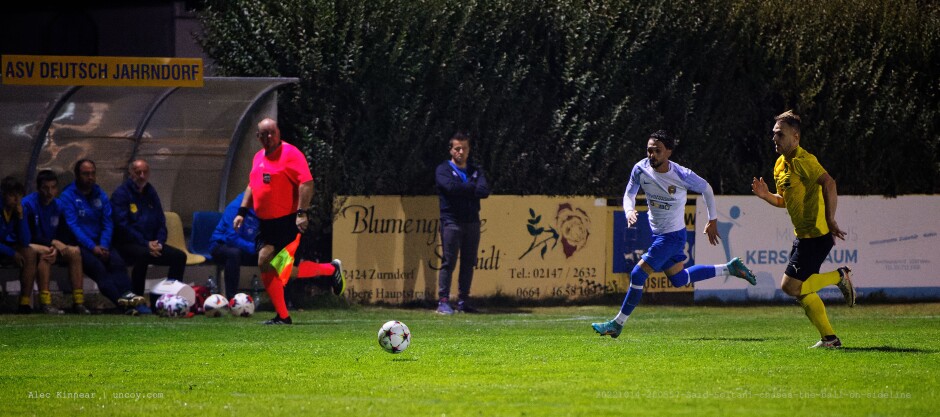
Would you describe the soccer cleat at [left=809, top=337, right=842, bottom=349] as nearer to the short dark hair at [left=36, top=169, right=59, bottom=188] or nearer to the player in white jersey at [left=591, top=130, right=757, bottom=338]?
the player in white jersey at [left=591, top=130, right=757, bottom=338]

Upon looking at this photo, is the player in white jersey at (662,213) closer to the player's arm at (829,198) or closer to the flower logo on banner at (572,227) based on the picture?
the player's arm at (829,198)

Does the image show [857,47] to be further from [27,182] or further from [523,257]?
[27,182]

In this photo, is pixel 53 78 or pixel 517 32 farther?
pixel 517 32

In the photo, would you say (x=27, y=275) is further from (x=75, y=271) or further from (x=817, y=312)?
(x=817, y=312)

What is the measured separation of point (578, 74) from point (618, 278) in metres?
2.96

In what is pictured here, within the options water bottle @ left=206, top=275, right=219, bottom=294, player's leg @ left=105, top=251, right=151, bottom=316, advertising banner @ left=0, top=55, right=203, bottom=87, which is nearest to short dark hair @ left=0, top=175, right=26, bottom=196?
player's leg @ left=105, top=251, right=151, bottom=316

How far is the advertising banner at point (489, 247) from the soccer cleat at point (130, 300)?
2693 millimetres

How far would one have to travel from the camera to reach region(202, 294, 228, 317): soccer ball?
1527 cm

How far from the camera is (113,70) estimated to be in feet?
54.1

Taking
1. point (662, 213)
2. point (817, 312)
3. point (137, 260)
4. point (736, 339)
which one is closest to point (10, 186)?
point (137, 260)

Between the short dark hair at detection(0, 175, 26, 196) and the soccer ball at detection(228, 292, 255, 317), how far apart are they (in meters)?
2.79

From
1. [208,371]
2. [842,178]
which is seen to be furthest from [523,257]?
[208,371]

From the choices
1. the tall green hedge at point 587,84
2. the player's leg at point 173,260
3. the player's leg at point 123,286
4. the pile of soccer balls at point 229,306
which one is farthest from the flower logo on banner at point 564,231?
the player's leg at point 123,286

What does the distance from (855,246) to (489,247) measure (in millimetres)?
5256
